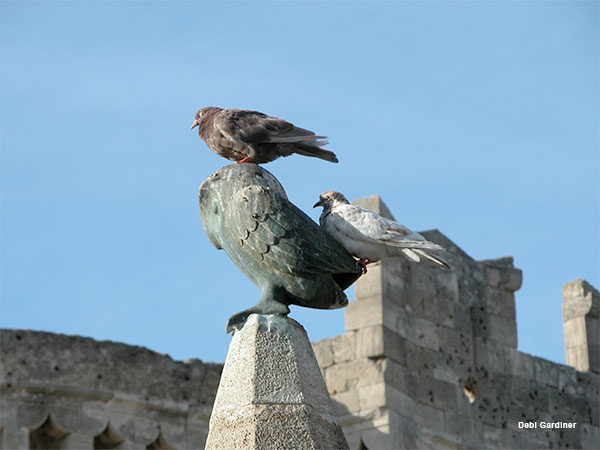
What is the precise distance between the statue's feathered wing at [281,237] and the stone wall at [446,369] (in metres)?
6.81

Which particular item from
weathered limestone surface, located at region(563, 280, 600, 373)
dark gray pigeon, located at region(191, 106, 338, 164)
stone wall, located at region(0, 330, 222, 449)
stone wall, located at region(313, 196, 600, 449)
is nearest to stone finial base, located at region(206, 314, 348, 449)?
dark gray pigeon, located at region(191, 106, 338, 164)

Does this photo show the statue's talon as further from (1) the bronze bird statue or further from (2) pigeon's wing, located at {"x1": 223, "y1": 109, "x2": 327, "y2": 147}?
(2) pigeon's wing, located at {"x1": 223, "y1": 109, "x2": 327, "y2": 147}

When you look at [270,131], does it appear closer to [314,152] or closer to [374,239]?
[314,152]

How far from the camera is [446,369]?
460 inches

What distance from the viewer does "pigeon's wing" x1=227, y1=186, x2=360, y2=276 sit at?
13.3ft

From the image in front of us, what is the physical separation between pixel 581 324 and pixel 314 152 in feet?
28.4

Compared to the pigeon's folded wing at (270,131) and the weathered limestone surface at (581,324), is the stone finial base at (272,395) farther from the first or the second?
the weathered limestone surface at (581,324)

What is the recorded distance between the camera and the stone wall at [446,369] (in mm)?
11008

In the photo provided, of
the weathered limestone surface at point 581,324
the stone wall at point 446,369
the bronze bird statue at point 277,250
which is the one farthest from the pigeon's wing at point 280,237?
the weathered limestone surface at point 581,324

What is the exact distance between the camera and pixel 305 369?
397 cm

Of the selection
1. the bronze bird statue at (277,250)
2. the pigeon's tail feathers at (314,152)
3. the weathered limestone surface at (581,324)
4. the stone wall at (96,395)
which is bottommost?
the bronze bird statue at (277,250)

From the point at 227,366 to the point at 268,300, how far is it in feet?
0.74

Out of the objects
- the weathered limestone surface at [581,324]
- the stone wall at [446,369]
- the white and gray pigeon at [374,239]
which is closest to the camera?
the white and gray pigeon at [374,239]

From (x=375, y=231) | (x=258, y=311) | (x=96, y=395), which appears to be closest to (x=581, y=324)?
(x=96, y=395)
